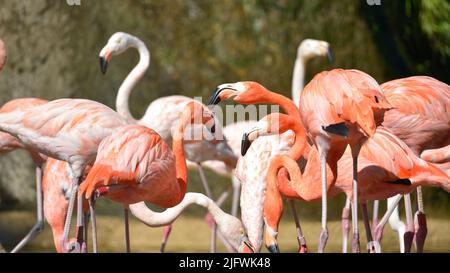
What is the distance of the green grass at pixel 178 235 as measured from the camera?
29.0 feet

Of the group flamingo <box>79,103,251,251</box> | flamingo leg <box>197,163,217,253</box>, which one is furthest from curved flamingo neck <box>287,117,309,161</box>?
flamingo leg <box>197,163,217,253</box>

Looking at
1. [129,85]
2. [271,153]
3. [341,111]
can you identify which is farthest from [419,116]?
[129,85]

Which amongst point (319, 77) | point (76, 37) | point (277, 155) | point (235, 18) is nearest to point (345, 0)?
point (235, 18)

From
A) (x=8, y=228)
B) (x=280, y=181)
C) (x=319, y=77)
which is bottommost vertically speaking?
(x=8, y=228)

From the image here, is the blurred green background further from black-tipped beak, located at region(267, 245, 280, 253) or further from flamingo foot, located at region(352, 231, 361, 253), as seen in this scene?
flamingo foot, located at region(352, 231, 361, 253)

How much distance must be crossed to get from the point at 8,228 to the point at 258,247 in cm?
348

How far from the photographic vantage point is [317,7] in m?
9.43

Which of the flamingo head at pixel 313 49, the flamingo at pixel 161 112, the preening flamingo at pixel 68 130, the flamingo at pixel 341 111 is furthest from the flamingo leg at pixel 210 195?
the flamingo at pixel 341 111

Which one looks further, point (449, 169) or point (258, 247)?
point (258, 247)

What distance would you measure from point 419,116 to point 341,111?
3.46 feet

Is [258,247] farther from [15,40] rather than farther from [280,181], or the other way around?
[15,40]

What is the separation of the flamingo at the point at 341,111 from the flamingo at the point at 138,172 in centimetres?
82

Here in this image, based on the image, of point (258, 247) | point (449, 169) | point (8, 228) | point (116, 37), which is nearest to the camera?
point (449, 169)

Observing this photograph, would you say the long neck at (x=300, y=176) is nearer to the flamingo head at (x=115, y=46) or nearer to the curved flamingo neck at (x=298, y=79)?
the flamingo head at (x=115, y=46)
